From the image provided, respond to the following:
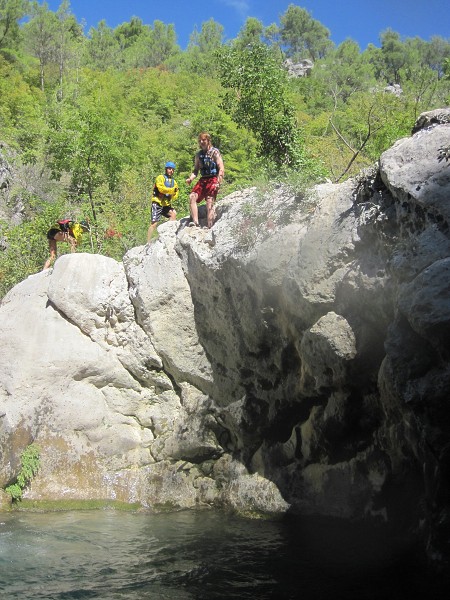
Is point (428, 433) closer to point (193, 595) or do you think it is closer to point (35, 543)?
point (193, 595)

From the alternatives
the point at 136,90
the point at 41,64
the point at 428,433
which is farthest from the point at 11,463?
the point at 41,64

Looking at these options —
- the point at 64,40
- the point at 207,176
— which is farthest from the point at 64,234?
the point at 64,40

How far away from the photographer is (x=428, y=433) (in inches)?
235

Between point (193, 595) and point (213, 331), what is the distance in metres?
4.92

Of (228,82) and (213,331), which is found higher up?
(228,82)

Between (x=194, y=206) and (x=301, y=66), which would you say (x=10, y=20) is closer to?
(x=301, y=66)

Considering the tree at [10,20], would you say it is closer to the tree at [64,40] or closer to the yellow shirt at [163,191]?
the tree at [64,40]

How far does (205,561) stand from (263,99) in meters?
8.99

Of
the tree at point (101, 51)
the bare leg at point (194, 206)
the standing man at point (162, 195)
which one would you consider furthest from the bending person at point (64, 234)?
the tree at point (101, 51)

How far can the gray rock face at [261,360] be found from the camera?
22.3 ft

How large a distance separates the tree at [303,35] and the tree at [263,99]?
69767mm

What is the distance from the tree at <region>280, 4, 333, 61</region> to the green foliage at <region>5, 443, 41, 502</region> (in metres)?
75.2

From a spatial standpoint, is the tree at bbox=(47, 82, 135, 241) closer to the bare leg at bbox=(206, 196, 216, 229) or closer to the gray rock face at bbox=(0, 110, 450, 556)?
the gray rock face at bbox=(0, 110, 450, 556)

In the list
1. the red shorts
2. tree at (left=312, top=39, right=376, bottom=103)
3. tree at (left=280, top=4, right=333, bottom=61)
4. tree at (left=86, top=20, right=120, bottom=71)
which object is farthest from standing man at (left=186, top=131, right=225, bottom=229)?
tree at (left=280, top=4, right=333, bottom=61)
